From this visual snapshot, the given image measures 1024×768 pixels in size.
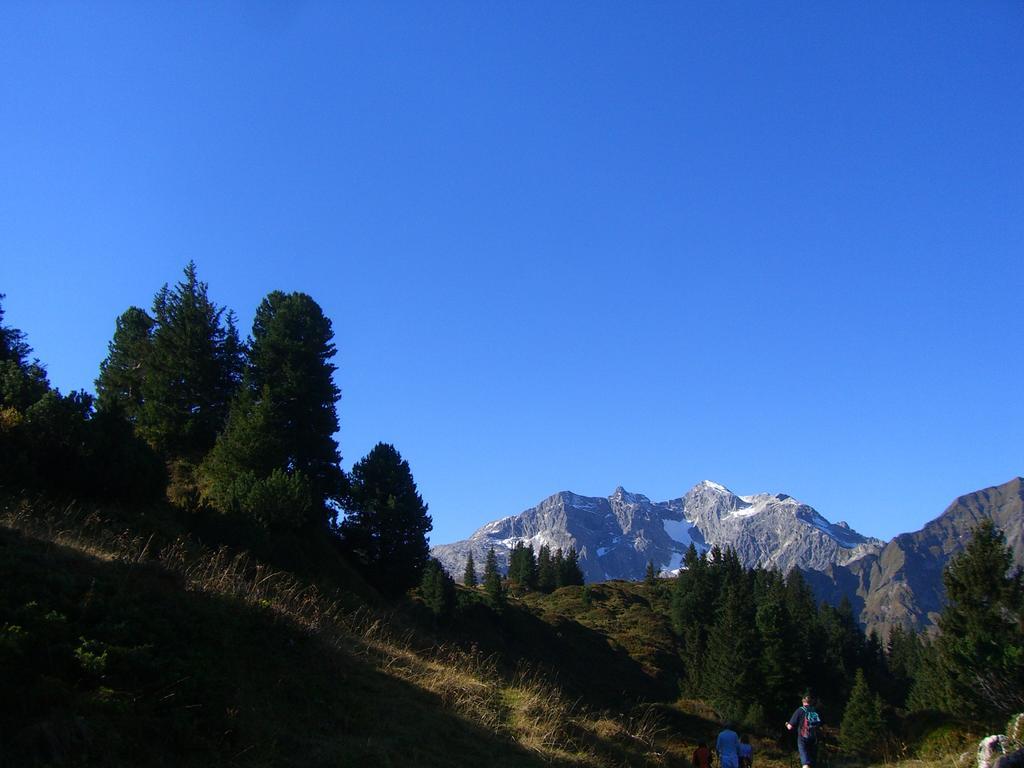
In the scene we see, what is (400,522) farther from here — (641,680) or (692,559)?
(692,559)

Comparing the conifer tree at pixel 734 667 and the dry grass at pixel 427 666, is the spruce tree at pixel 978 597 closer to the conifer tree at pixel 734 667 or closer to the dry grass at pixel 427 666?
the conifer tree at pixel 734 667

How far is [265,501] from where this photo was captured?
25.6 meters

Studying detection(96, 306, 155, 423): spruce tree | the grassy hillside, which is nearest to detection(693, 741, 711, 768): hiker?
the grassy hillside

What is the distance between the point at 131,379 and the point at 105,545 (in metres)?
30.9

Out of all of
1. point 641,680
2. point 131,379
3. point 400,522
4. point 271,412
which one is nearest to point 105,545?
point 271,412

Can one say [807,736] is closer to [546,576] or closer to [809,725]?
[809,725]

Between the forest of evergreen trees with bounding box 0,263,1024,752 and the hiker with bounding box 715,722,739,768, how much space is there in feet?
25.4

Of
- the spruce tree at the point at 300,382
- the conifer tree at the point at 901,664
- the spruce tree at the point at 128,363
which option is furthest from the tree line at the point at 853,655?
the spruce tree at the point at 128,363

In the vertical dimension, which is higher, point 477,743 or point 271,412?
point 271,412

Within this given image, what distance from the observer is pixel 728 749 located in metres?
13.8

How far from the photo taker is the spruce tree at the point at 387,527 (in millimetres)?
36156

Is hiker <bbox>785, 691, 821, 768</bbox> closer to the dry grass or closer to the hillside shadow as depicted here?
the dry grass

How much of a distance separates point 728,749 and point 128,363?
38890 millimetres

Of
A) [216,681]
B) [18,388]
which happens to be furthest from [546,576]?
[216,681]
